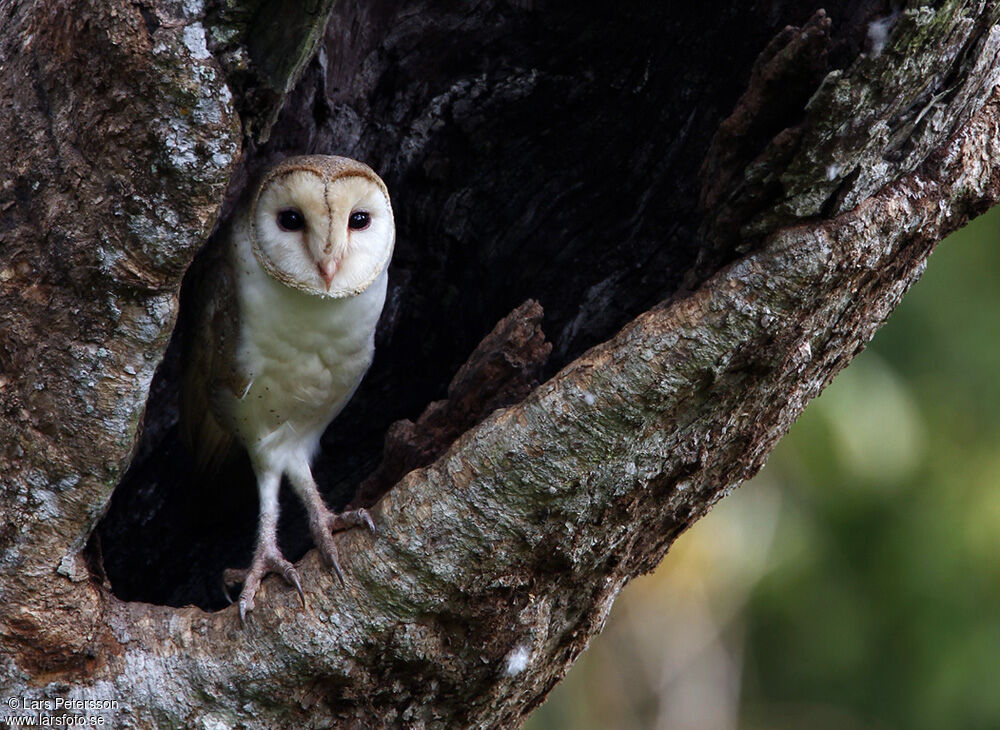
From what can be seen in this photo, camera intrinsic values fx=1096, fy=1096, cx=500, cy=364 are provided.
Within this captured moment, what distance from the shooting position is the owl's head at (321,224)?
111 inches

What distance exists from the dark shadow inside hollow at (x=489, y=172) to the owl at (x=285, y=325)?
0.76 feet

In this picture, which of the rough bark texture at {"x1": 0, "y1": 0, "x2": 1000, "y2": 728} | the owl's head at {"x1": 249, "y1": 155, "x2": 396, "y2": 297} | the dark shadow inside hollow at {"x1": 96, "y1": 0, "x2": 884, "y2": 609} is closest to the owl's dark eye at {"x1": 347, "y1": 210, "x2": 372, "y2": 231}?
the owl's head at {"x1": 249, "y1": 155, "x2": 396, "y2": 297}

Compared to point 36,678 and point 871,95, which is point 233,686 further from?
point 871,95

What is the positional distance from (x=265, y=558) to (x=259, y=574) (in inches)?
3.0

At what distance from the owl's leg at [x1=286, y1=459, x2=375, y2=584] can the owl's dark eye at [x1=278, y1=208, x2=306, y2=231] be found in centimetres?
74

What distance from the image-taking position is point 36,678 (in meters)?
2.28

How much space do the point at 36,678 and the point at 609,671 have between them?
A: 557 cm

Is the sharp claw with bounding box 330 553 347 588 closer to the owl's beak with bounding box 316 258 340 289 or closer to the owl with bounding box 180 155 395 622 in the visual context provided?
the owl with bounding box 180 155 395 622

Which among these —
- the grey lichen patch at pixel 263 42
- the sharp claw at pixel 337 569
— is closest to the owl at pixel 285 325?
the sharp claw at pixel 337 569

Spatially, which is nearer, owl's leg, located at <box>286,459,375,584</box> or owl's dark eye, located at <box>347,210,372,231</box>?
owl's leg, located at <box>286,459,375,584</box>

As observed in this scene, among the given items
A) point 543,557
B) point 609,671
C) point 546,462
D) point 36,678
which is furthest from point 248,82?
point 609,671

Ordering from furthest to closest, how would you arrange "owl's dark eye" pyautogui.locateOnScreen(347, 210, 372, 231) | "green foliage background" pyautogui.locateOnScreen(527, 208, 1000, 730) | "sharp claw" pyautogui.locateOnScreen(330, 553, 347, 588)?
"green foliage background" pyautogui.locateOnScreen(527, 208, 1000, 730) → "owl's dark eye" pyautogui.locateOnScreen(347, 210, 372, 231) → "sharp claw" pyautogui.locateOnScreen(330, 553, 347, 588)

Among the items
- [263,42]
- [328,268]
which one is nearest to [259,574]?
[328,268]

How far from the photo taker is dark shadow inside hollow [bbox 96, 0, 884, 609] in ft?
9.77
